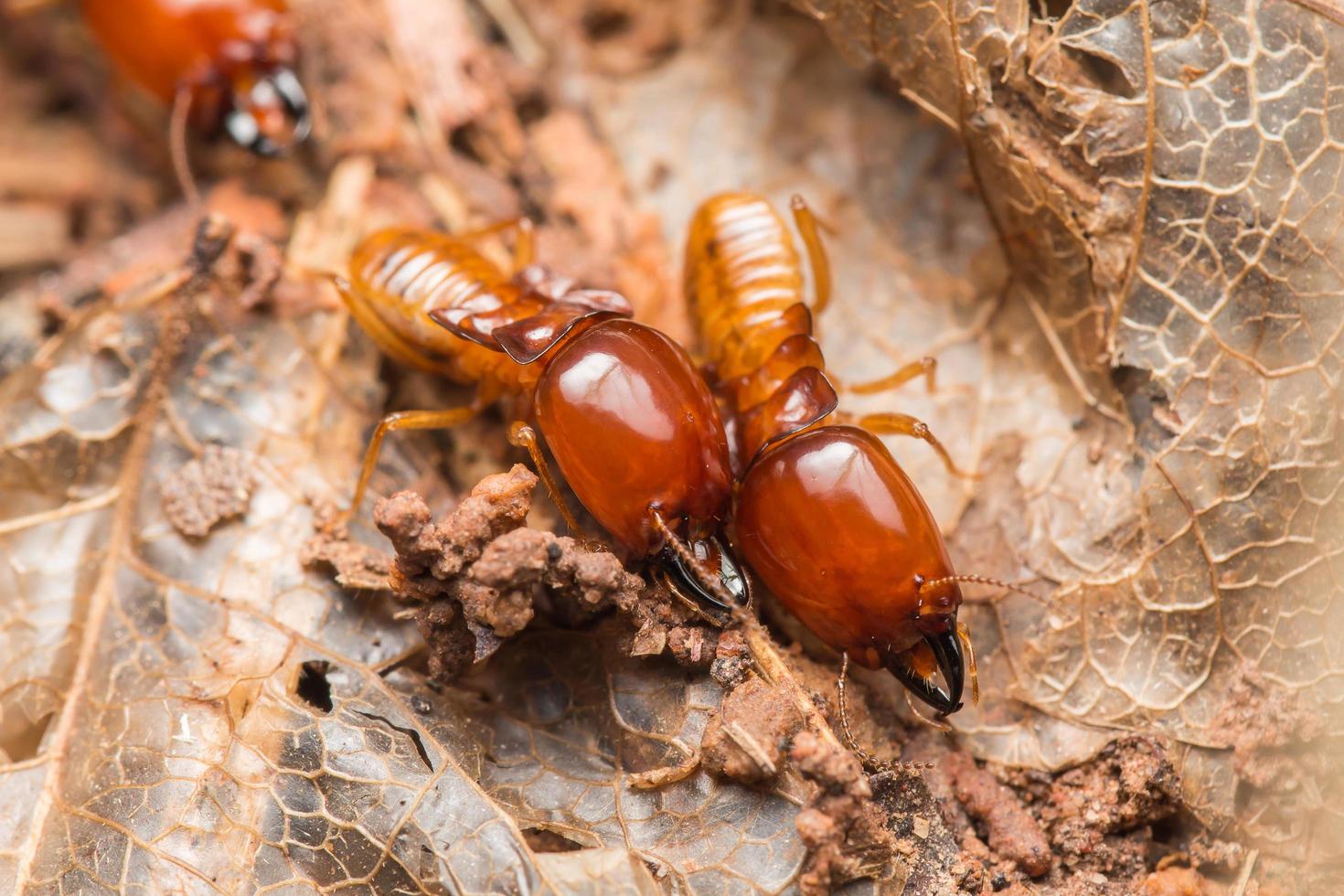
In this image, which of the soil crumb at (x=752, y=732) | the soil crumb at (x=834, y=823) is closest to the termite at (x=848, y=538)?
the soil crumb at (x=752, y=732)

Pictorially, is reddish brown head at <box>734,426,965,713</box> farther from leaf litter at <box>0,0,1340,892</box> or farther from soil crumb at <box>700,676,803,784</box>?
soil crumb at <box>700,676,803,784</box>

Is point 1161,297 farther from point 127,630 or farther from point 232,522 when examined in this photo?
point 127,630

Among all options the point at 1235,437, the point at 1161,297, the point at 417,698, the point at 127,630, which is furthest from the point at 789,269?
the point at 127,630

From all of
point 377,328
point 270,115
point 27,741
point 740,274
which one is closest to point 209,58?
point 270,115

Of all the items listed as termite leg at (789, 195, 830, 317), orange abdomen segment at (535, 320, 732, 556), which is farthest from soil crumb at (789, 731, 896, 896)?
termite leg at (789, 195, 830, 317)

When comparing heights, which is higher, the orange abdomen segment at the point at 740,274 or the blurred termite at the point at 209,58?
the blurred termite at the point at 209,58

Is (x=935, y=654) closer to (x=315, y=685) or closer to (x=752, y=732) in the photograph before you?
(x=752, y=732)

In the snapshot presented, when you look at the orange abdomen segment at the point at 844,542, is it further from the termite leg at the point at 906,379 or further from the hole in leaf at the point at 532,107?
the hole in leaf at the point at 532,107
